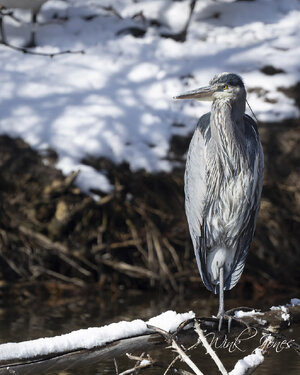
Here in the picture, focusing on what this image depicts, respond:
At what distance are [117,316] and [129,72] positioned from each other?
90.0 inches

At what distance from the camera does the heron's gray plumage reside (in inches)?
135

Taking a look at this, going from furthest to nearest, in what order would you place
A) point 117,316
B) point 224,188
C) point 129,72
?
point 129,72
point 117,316
point 224,188

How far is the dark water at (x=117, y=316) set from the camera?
3.69 m

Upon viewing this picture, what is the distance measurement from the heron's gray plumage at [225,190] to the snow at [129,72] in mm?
1918

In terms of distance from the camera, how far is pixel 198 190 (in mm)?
3543

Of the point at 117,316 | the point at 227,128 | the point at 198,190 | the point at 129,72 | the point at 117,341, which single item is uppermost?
the point at 227,128

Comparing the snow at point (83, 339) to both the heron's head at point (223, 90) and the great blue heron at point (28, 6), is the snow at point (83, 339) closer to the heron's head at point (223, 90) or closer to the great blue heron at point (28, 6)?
the heron's head at point (223, 90)

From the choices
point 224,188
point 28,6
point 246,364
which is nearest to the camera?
point 246,364

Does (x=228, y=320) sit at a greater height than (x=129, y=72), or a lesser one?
greater

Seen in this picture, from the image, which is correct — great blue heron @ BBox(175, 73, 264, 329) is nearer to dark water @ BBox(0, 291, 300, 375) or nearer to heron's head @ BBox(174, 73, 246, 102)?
heron's head @ BBox(174, 73, 246, 102)

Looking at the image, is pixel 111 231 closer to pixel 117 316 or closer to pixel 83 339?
pixel 117 316

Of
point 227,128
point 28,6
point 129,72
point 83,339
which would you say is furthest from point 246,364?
point 28,6

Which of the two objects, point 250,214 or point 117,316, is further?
point 117,316

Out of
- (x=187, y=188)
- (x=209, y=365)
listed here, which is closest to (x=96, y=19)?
(x=187, y=188)
